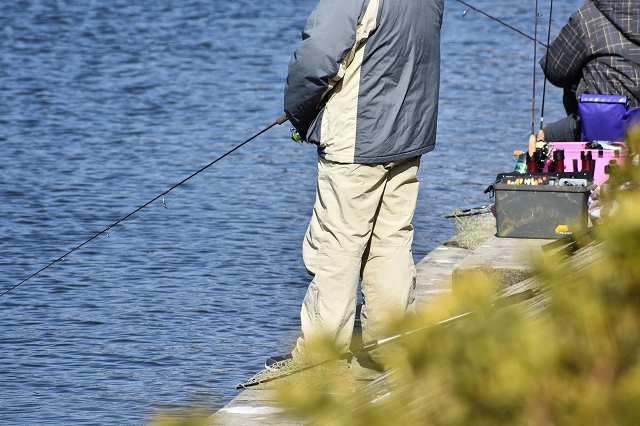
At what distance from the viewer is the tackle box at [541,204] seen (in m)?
4.82

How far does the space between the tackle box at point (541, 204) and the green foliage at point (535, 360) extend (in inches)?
137

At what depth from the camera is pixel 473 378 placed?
4.13 feet

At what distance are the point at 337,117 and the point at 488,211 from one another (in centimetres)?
276

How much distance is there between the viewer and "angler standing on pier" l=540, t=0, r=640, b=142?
6043 mm

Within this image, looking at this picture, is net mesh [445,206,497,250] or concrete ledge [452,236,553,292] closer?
concrete ledge [452,236,553,292]

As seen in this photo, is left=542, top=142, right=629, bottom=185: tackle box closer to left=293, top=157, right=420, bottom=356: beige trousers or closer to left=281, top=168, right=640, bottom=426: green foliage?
left=293, top=157, right=420, bottom=356: beige trousers

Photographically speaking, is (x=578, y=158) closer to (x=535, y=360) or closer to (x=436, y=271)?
(x=436, y=271)

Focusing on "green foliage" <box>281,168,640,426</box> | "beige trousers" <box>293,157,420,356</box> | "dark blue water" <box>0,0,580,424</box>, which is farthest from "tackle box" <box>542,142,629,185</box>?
"green foliage" <box>281,168,640,426</box>

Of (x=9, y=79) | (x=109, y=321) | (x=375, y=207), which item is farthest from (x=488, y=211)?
(x=9, y=79)

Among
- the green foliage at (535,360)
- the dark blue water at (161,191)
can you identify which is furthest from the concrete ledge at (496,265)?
the green foliage at (535,360)

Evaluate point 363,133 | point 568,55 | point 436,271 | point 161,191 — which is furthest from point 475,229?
point 161,191

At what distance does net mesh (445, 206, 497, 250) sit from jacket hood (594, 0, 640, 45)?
1216 millimetres

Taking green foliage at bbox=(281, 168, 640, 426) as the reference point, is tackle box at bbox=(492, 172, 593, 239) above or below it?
below

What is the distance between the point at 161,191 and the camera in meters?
8.33
